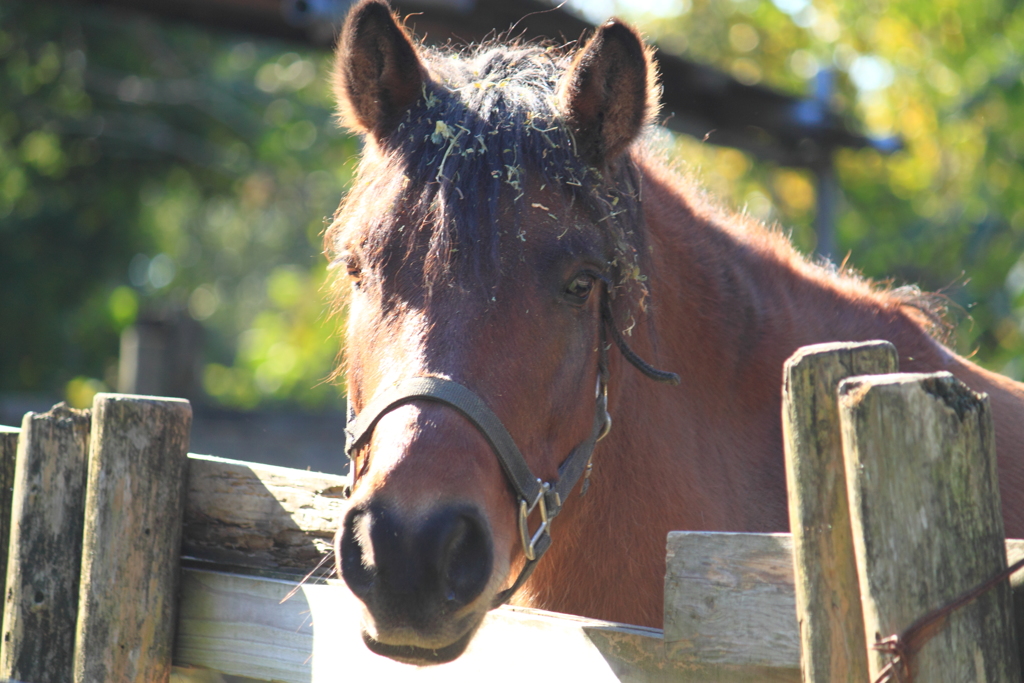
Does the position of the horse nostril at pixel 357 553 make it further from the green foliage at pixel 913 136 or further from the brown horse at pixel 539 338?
the green foliage at pixel 913 136

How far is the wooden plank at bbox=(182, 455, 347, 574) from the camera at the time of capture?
2.13 metres

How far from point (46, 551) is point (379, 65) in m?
1.58

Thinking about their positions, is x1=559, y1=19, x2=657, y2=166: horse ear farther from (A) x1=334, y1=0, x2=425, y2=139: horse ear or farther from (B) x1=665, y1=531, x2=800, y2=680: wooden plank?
(B) x1=665, y1=531, x2=800, y2=680: wooden plank

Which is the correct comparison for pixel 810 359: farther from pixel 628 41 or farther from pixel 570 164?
pixel 628 41

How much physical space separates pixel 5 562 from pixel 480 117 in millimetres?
1834

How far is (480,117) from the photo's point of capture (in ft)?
6.95

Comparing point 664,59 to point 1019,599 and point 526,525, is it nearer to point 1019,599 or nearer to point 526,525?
point 526,525

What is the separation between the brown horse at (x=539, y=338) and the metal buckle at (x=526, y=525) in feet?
0.04

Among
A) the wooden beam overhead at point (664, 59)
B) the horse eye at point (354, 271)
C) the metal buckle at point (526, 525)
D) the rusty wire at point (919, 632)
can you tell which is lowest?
the rusty wire at point (919, 632)

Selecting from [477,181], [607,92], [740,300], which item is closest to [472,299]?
[477,181]

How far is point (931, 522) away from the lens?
4.22ft

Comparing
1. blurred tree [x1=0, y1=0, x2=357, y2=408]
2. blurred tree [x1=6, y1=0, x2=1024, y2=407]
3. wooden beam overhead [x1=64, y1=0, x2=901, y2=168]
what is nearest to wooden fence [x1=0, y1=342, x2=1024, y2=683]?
wooden beam overhead [x1=64, y1=0, x2=901, y2=168]

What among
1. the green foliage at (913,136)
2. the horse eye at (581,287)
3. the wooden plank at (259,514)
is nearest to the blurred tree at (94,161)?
the green foliage at (913,136)

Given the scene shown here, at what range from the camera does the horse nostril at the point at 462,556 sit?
1599 mm
